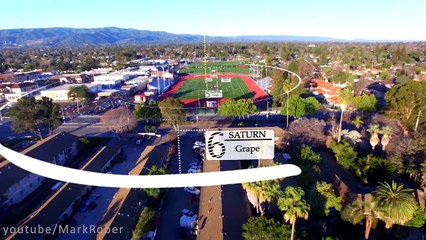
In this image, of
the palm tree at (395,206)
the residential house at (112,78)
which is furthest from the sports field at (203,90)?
the palm tree at (395,206)

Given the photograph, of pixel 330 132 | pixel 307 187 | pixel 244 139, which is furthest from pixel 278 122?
pixel 244 139

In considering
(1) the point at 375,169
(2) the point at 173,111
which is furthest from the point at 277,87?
(1) the point at 375,169

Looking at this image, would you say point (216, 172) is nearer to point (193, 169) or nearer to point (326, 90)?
point (193, 169)

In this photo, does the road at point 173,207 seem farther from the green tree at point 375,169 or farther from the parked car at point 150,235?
the green tree at point 375,169

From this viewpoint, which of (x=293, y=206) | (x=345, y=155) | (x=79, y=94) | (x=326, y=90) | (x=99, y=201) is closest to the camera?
(x=293, y=206)

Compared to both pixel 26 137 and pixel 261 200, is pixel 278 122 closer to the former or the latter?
pixel 261 200

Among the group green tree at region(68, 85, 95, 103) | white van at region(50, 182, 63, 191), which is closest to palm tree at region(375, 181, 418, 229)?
white van at region(50, 182, 63, 191)

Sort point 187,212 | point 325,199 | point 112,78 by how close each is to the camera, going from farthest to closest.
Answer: point 112,78 < point 187,212 < point 325,199
